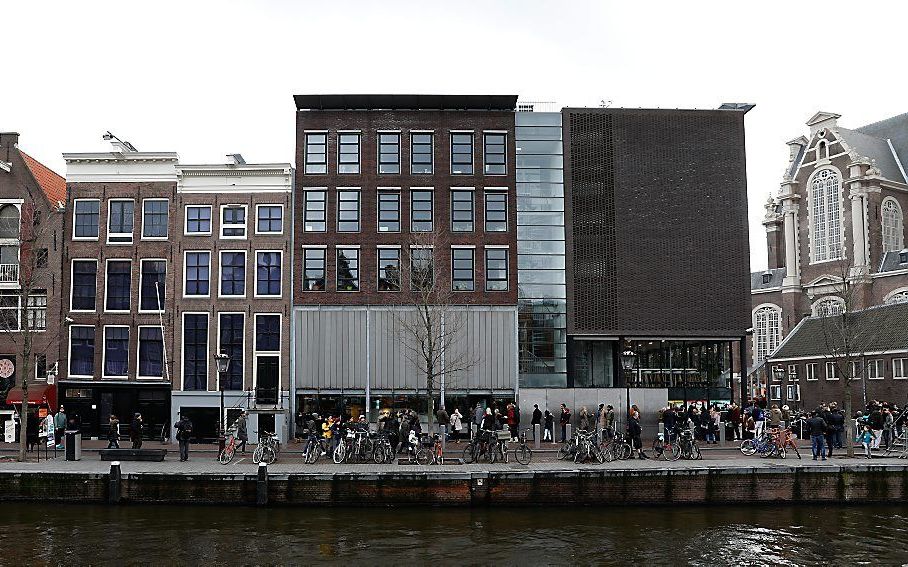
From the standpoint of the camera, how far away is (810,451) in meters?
36.9

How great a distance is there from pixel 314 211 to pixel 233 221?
14.1ft

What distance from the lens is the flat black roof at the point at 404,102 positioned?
46.7m

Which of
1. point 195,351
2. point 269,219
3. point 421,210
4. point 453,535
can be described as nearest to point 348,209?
point 421,210

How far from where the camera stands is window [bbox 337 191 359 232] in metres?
46.8

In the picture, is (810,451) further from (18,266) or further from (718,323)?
(18,266)

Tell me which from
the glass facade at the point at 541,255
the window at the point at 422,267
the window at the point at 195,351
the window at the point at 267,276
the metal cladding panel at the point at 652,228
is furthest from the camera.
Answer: the metal cladding panel at the point at 652,228

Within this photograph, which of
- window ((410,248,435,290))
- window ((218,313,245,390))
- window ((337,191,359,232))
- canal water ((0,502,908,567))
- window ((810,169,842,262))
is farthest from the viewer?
window ((810,169,842,262))

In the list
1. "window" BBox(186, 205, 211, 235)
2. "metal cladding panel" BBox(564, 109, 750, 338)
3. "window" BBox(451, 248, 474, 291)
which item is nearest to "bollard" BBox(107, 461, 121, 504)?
"window" BBox(186, 205, 211, 235)

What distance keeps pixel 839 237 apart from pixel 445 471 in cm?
7032

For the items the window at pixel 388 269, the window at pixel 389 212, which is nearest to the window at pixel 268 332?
the window at pixel 388 269

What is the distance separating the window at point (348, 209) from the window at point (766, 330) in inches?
2494

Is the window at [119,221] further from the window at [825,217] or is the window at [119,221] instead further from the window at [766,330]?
the window at [766,330]

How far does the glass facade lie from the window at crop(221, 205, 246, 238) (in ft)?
48.6

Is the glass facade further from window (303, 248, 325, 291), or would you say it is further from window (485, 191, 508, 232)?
window (303, 248, 325, 291)
